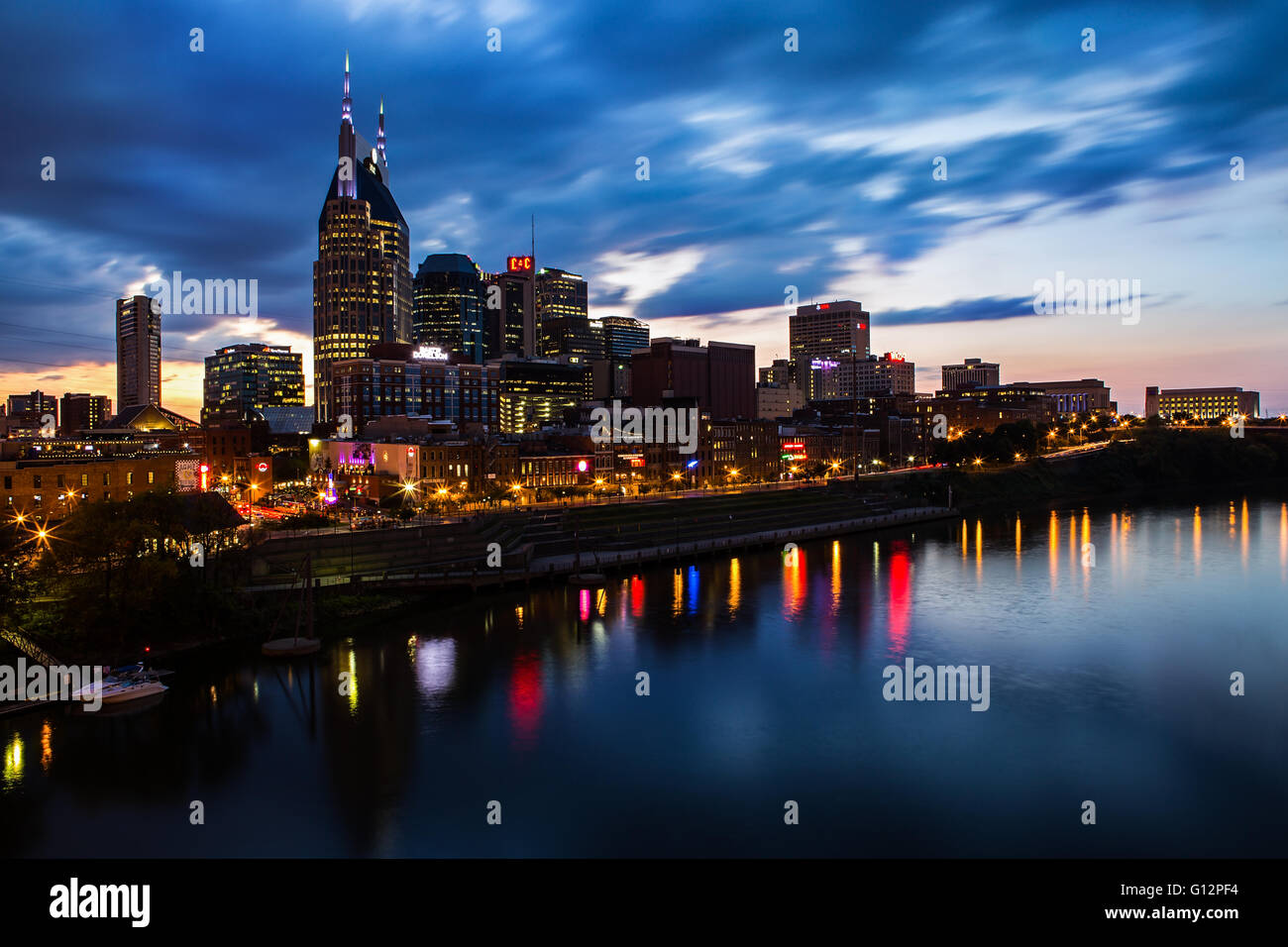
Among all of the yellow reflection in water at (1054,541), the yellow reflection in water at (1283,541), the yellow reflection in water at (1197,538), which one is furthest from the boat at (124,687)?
the yellow reflection in water at (1283,541)

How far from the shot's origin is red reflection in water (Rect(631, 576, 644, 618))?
54.2 meters

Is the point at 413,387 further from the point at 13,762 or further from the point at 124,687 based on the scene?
the point at 13,762

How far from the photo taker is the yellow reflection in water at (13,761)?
28297 mm

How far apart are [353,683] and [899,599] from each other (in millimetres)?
35917

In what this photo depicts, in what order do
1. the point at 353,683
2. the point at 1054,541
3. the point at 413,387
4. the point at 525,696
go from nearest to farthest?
the point at 525,696, the point at 353,683, the point at 1054,541, the point at 413,387

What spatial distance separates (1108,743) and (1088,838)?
7999mm

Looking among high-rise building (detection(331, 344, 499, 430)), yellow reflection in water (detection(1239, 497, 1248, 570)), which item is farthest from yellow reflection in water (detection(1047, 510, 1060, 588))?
high-rise building (detection(331, 344, 499, 430))

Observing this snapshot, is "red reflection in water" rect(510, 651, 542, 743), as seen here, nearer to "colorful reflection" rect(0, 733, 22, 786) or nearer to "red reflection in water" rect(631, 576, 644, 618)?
"red reflection in water" rect(631, 576, 644, 618)

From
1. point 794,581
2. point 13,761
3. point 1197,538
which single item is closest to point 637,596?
point 794,581

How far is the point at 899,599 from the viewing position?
5722 centimetres

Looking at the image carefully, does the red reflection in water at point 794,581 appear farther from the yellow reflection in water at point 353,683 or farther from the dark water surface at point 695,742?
the yellow reflection in water at point 353,683

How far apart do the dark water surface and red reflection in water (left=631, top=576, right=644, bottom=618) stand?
113 cm
